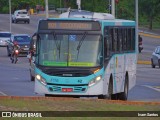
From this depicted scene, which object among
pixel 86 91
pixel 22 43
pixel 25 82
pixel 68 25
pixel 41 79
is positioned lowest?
pixel 22 43

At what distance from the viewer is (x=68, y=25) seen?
955 inches

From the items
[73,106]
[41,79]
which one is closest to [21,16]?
[41,79]

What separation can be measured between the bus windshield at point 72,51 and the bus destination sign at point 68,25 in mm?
262

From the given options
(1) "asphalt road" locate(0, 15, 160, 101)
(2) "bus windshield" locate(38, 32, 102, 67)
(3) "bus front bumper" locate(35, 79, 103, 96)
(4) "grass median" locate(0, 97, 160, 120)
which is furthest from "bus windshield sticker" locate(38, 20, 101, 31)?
(1) "asphalt road" locate(0, 15, 160, 101)

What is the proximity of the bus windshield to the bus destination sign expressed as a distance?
262 mm

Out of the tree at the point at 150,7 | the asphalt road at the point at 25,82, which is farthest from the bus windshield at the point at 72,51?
the tree at the point at 150,7

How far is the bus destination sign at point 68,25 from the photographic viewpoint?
79.1 ft

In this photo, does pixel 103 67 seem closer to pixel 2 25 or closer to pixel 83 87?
pixel 83 87

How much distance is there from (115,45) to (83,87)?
2520 mm

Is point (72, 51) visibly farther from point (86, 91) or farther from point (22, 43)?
point (22, 43)

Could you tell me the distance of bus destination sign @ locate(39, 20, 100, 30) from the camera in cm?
2411

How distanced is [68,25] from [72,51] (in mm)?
899

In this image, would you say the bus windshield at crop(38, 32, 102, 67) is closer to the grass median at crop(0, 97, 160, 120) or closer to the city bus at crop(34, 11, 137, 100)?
the city bus at crop(34, 11, 137, 100)

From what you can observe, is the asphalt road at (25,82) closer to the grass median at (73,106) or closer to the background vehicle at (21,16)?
the grass median at (73,106)
